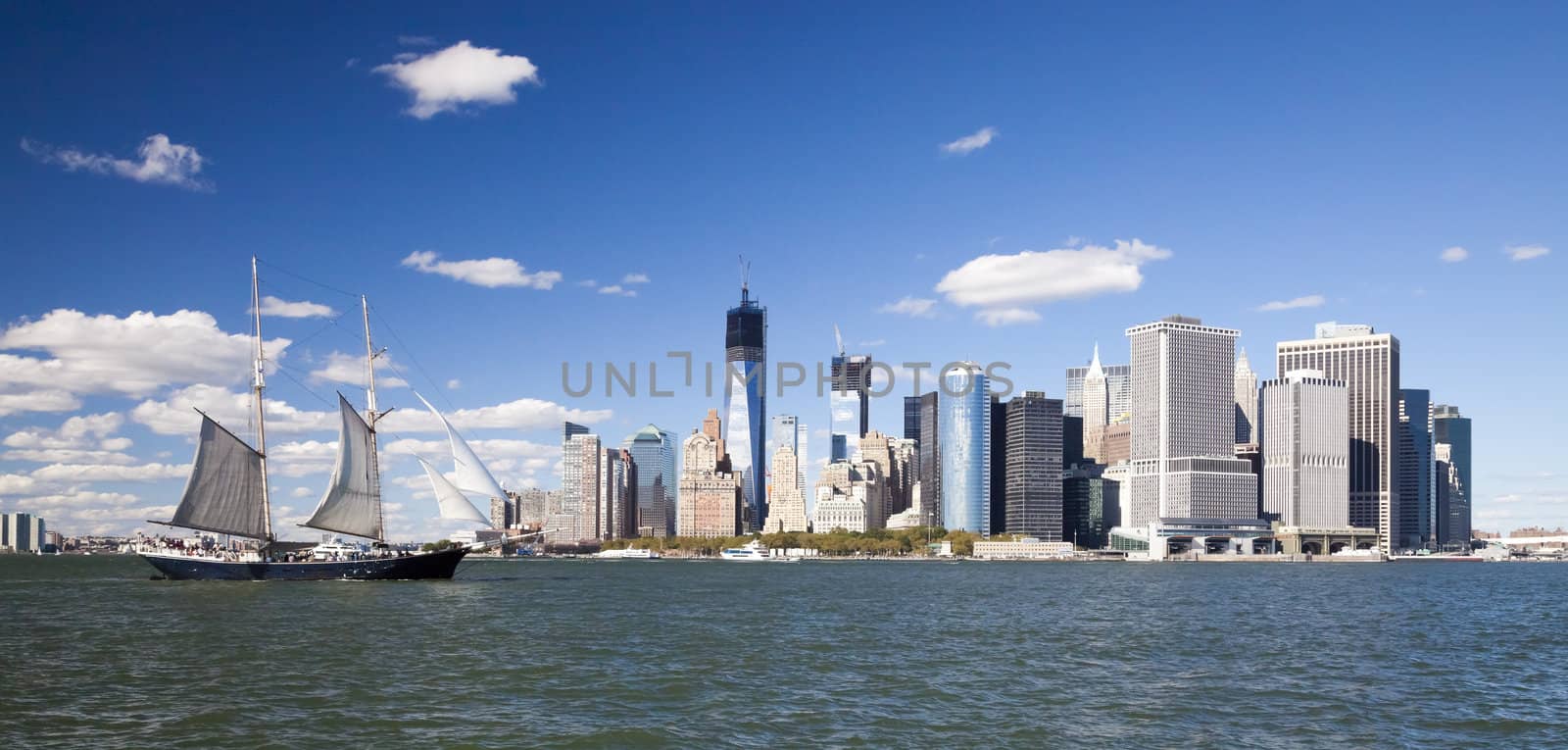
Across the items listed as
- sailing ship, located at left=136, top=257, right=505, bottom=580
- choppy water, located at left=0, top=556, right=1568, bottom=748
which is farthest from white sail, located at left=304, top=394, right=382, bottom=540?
choppy water, located at left=0, top=556, right=1568, bottom=748

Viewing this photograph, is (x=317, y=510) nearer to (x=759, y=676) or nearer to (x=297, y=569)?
(x=297, y=569)

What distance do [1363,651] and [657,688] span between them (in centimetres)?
3883

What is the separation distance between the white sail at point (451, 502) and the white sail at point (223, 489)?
53.9 feet

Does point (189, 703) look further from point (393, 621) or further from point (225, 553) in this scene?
point (225, 553)

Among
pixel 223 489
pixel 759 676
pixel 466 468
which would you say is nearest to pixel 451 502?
pixel 466 468

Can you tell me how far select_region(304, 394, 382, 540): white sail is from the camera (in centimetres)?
12456

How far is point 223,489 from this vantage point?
12212 centimetres

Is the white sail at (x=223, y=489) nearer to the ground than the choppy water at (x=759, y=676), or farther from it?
farther from it

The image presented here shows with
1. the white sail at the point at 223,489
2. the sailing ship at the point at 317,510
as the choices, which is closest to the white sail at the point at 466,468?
the sailing ship at the point at 317,510

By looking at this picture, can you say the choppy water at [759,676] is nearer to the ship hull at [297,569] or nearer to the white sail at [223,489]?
the white sail at [223,489]

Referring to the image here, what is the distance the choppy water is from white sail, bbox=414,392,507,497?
30321mm

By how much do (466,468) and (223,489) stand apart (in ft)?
73.9

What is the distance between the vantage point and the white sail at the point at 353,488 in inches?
4904

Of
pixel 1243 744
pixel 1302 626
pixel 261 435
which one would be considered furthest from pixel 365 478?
pixel 1243 744
